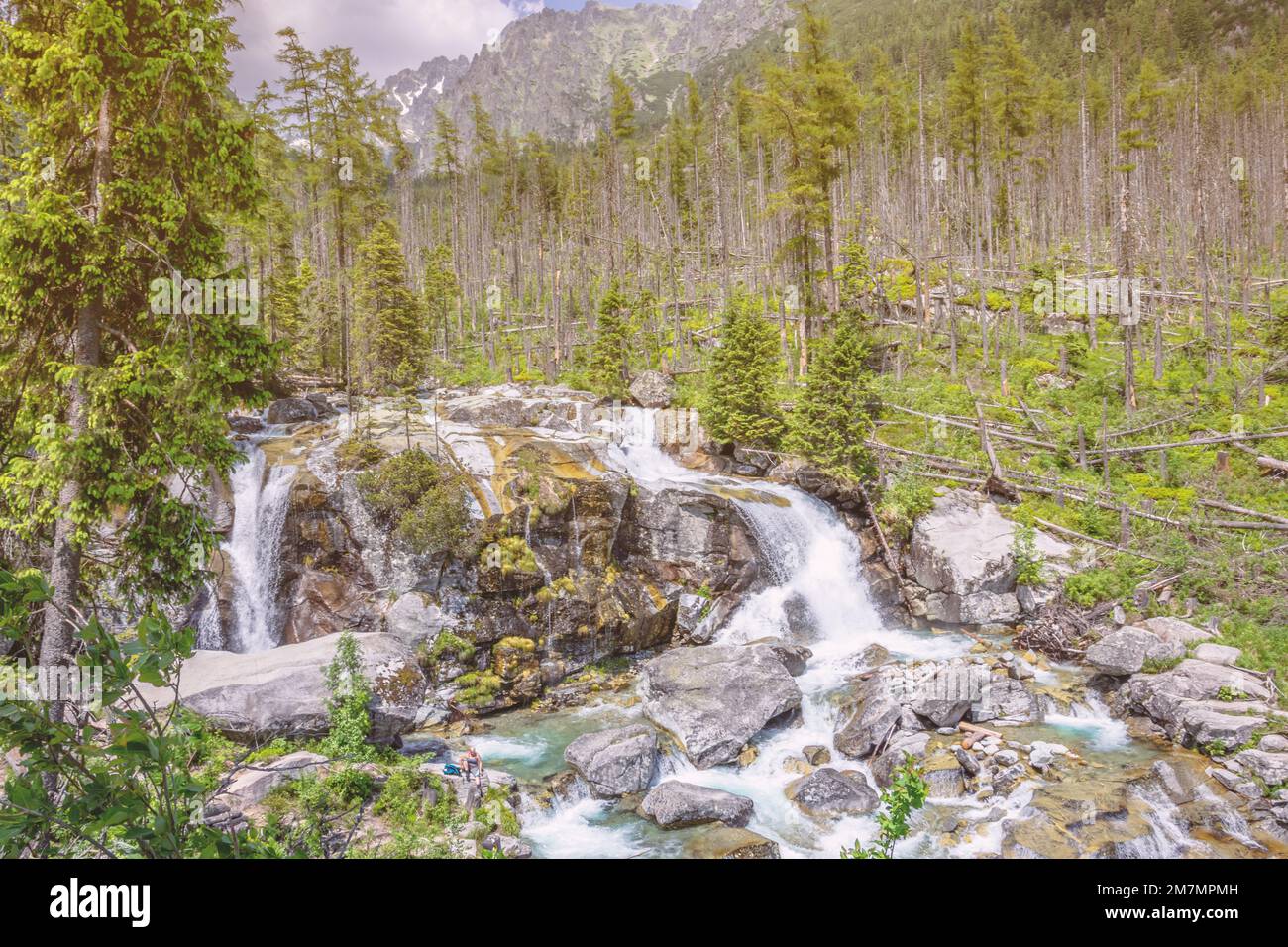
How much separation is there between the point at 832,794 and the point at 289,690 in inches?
455

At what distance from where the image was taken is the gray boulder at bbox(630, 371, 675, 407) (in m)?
33.1

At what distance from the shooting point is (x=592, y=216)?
66.0 meters

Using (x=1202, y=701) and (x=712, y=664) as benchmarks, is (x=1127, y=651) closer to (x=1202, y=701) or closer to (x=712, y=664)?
(x=1202, y=701)

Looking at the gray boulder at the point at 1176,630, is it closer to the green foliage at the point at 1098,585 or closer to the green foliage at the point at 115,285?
the green foliage at the point at 1098,585

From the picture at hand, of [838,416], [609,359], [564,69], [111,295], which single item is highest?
[564,69]

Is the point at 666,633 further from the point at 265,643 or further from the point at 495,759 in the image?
the point at 265,643

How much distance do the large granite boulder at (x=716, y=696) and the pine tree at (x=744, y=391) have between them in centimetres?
1112

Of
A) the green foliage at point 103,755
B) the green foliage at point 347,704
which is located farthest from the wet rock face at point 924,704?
the green foliage at point 103,755

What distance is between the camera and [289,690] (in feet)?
46.4

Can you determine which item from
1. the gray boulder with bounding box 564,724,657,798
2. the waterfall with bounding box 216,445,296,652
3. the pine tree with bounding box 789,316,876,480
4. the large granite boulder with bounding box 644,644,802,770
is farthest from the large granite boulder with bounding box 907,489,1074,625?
the waterfall with bounding box 216,445,296,652

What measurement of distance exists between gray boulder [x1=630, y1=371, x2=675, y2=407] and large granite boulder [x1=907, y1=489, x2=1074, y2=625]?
47.5ft

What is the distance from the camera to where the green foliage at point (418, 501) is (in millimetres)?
19750

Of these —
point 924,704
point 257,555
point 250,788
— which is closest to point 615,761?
point 250,788
